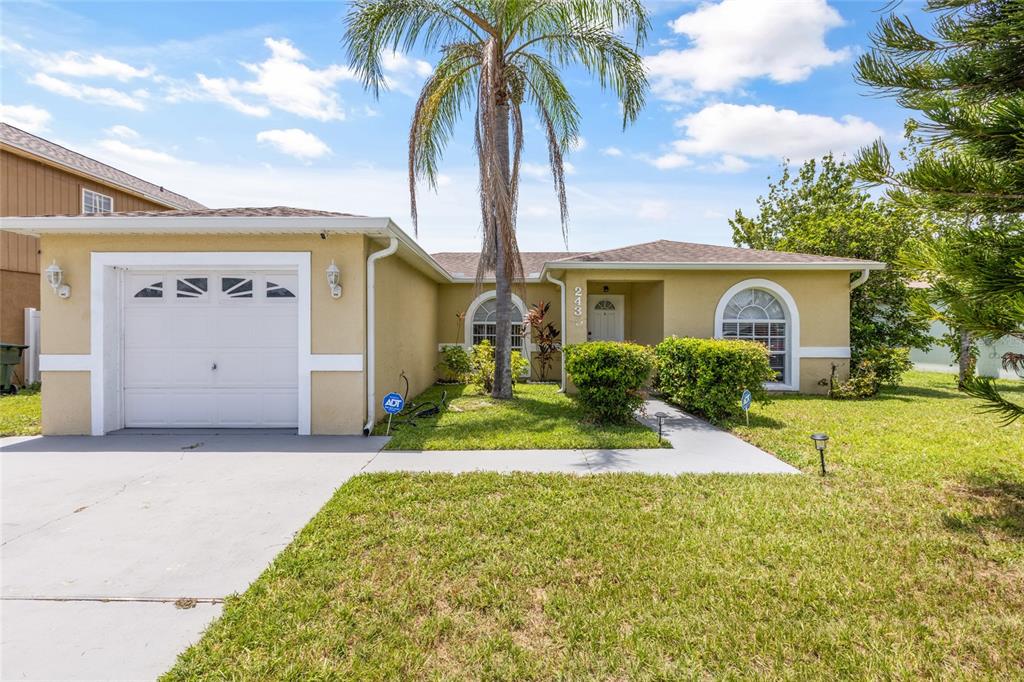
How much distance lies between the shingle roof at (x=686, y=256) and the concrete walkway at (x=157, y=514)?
4.77 m

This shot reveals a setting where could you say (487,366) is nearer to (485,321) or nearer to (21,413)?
(485,321)

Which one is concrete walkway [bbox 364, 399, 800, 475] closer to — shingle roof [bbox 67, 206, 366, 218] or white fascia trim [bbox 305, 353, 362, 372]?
white fascia trim [bbox 305, 353, 362, 372]

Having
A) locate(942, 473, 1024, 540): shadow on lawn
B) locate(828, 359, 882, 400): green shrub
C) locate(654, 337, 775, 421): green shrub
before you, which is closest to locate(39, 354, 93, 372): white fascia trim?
locate(654, 337, 775, 421): green shrub

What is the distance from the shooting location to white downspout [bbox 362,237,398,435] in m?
6.88

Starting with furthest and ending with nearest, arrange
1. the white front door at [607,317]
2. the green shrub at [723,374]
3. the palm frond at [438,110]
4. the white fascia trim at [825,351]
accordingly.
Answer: the white front door at [607,317] < the white fascia trim at [825,351] < the palm frond at [438,110] < the green shrub at [723,374]

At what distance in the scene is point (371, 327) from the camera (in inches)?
275

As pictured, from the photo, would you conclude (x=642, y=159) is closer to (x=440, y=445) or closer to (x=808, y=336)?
(x=808, y=336)

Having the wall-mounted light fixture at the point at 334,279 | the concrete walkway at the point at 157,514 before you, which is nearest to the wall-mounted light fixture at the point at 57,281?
the concrete walkway at the point at 157,514

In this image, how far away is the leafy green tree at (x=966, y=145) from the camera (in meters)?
3.42

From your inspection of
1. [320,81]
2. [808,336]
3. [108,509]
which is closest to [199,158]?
[320,81]

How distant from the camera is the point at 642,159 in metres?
11.6

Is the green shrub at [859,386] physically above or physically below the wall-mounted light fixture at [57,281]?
below

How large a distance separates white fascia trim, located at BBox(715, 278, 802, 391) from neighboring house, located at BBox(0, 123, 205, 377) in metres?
17.1

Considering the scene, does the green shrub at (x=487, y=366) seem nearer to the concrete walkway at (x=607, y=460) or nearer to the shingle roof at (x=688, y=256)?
the shingle roof at (x=688, y=256)
